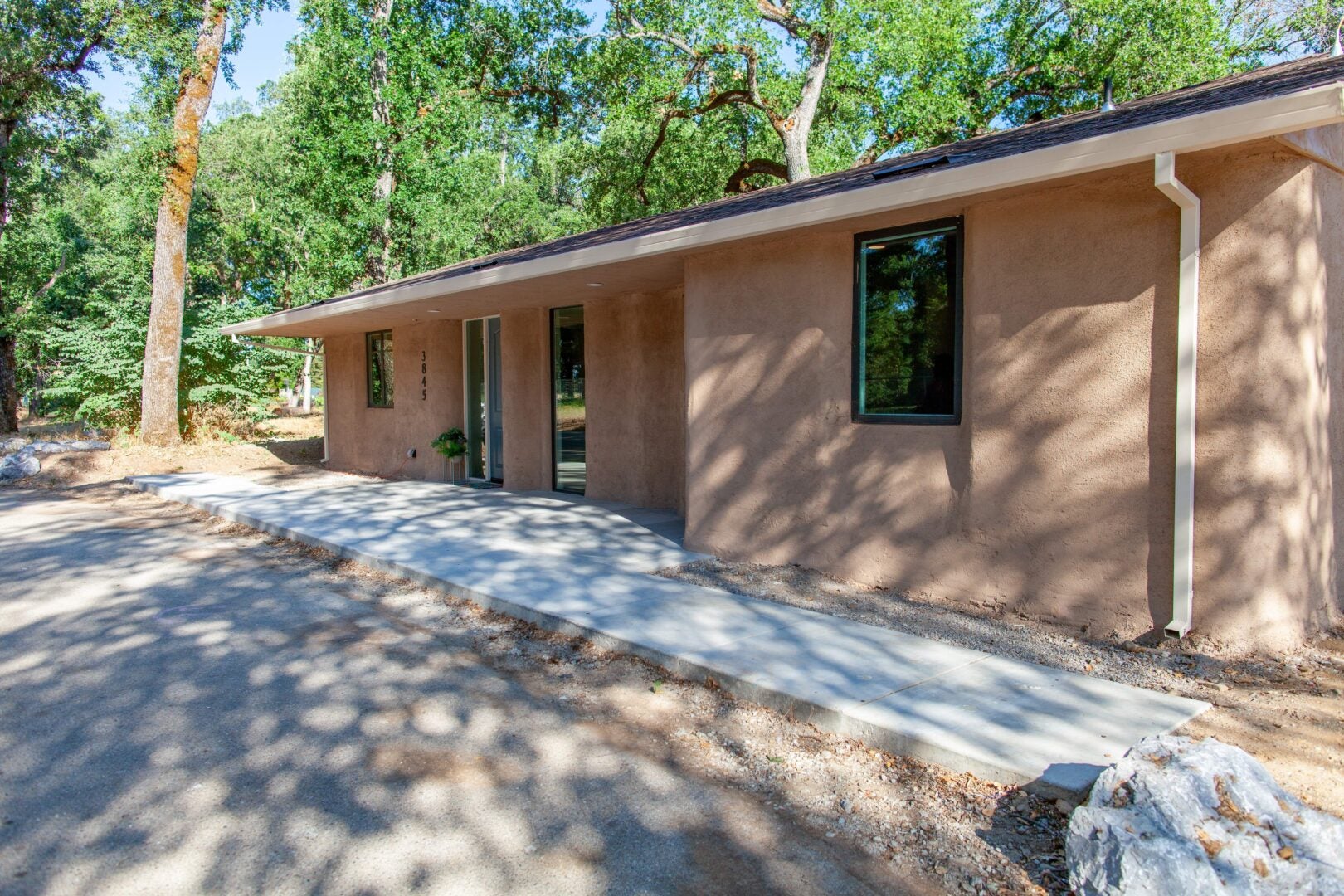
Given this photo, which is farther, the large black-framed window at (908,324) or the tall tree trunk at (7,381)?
the tall tree trunk at (7,381)

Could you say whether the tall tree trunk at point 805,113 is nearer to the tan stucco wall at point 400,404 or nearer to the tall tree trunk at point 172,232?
the tan stucco wall at point 400,404

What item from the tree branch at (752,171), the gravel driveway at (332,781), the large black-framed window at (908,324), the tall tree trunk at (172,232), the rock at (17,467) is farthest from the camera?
the tree branch at (752,171)

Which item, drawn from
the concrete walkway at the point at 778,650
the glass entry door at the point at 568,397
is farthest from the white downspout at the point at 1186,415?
the glass entry door at the point at 568,397

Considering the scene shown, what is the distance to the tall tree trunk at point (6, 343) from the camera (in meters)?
18.5

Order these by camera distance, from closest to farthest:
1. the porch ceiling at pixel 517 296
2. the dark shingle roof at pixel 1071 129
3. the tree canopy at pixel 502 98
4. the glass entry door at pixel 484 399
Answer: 1. the dark shingle roof at pixel 1071 129
2. the porch ceiling at pixel 517 296
3. the glass entry door at pixel 484 399
4. the tree canopy at pixel 502 98

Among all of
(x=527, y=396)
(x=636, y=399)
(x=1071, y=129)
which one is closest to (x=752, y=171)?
(x=527, y=396)

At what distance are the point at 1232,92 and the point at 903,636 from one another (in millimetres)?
4092

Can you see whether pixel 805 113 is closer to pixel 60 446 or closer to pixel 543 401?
pixel 543 401

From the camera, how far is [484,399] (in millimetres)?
12656

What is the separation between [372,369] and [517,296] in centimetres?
571

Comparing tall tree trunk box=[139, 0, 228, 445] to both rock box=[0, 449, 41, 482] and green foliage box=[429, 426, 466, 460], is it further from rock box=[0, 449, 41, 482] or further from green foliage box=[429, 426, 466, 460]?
green foliage box=[429, 426, 466, 460]

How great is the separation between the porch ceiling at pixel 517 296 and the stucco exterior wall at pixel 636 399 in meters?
0.30

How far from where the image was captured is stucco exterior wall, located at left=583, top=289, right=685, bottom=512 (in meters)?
9.79

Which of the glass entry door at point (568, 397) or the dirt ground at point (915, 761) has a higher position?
the glass entry door at point (568, 397)
